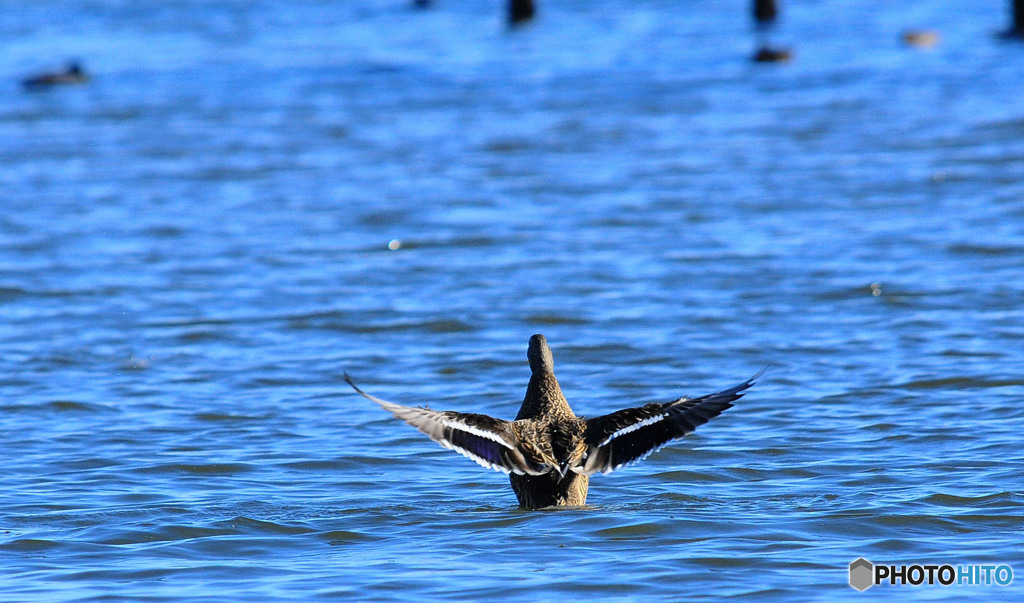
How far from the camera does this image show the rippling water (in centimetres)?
588

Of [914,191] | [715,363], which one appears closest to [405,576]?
[715,363]

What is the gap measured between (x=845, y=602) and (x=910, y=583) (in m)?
0.36

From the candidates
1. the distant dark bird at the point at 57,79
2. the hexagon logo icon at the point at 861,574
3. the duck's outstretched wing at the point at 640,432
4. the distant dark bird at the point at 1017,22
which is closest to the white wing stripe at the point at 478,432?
the duck's outstretched wing at the point at 640,432

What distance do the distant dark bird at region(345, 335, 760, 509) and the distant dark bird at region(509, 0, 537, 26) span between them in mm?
23485

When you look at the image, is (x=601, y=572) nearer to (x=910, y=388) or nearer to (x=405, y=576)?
(x=405, y=576)

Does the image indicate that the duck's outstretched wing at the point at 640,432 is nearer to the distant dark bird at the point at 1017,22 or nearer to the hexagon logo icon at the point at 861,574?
the hexagon logo icon at the point at 861,574

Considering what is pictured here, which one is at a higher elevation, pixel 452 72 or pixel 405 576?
pixel 452 72

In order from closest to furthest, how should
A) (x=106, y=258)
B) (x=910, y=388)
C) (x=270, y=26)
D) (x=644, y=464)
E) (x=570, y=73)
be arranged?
(x=644, y=464) < (x=910, y=388) < (x=106, y=258) < (x=570, y=73) < (x=270, y=26)

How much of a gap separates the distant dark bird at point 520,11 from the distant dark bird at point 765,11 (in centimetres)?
434

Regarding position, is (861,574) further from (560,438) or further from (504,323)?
(504,323)

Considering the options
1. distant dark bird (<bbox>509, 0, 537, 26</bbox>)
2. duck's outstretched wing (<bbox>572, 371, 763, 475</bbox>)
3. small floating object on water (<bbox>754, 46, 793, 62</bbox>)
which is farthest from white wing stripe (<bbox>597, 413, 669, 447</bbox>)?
distant dark bird (<bbox>509, 0, 537, 26</bbox>)

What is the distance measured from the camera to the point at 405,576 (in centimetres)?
549

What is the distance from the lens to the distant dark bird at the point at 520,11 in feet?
95.7

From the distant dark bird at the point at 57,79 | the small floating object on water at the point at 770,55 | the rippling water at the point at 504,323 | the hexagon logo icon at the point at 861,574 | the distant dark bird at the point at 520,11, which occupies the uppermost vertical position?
the distant dark bird at the point at 520,11
